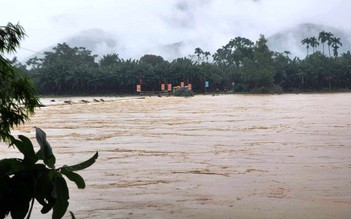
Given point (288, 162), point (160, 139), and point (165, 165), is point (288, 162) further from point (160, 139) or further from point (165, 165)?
point (160, 139)

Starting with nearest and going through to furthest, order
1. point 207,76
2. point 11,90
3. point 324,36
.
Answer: point 11,90 → point 207,76 → point 324,36

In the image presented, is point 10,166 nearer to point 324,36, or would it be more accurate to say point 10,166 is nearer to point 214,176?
point 214,176

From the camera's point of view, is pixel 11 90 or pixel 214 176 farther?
pixel 214 176

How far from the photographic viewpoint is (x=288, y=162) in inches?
220

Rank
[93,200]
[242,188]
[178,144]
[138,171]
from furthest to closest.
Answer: [178,144] < [138,171] < [242,188] < [93,200]

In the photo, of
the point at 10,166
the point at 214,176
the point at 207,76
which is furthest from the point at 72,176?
the point at 207,76

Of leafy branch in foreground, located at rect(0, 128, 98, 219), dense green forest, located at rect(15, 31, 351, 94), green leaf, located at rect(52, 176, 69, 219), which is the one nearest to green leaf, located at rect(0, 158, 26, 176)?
leafy branch in foreground, located at rect(0, 128, 98, 219)

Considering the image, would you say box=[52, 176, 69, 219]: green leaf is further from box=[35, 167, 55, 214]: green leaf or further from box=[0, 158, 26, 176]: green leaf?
box=[0, 158, 26, 176]: green leaf

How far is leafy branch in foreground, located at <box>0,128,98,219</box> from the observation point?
1.24 meters

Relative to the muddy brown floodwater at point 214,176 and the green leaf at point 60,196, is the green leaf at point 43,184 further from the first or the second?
the muddy brown floodwater at point 214,176

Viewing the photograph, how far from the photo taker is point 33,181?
1259 millimetres

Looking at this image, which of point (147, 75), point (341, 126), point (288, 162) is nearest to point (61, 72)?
point (147, 75)

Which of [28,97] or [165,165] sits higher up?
[28,97]

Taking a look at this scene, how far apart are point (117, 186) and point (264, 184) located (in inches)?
59.9
